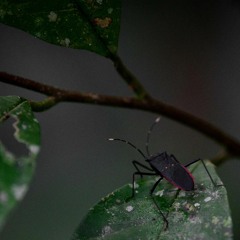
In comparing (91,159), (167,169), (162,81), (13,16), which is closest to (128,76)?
(13,16)

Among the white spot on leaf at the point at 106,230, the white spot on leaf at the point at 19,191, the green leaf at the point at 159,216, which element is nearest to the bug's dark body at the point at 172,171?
the green leaf at the point at 159,216

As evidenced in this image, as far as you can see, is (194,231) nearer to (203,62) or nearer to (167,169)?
(167,169)

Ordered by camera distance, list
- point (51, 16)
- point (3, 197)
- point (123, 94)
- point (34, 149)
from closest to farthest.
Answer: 1. point (3, 197)
2. point (34, 149)
3. point (51, 16)
4. point (123, 94)

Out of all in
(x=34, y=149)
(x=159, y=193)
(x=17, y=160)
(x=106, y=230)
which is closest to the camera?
(x=17, y=160)

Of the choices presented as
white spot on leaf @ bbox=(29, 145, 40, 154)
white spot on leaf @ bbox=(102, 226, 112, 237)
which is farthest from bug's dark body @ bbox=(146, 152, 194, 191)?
white spot on leaf @ bbox=(29, 145, 40, 154)

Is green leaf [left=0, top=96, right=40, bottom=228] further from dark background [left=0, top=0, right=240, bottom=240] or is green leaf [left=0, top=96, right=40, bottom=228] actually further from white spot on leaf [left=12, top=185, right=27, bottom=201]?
dark background [left=0, top=0, right=240, bottom=240]

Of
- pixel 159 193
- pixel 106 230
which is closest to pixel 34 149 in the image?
pixel 106 230

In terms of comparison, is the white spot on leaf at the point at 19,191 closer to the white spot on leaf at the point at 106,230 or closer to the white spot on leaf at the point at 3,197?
the white spot on leaf at the point at 3,197

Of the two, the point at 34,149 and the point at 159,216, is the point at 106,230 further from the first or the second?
the point at 34,149
